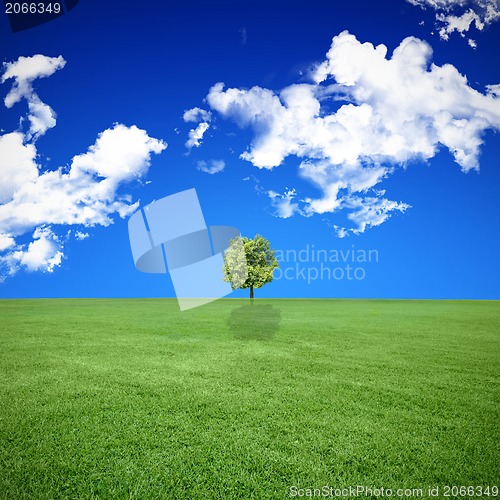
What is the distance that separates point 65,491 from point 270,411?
11.4 feet

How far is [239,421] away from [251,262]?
38644 mm

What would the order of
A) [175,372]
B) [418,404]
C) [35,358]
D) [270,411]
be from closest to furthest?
[270,411]
[418,404]
[175,372]
[35,358]

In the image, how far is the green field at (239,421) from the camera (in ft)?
14.7

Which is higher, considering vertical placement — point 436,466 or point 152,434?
point 152,434

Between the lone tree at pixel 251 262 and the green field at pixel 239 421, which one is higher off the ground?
the lone tree at pixel 251 262

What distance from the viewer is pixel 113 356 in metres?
11.1

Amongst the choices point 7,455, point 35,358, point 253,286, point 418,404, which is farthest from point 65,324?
point 253,286

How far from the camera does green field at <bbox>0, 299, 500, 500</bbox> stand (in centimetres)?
447

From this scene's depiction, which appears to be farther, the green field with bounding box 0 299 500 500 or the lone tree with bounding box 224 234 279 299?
the lone tree with bounding box 224 234 279 299

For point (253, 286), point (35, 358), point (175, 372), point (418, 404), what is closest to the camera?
point (418, 404)

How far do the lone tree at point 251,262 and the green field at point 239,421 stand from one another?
31844 mm

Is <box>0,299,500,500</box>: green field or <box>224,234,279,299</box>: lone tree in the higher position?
<box>224,234,279,299</box>: lone tree

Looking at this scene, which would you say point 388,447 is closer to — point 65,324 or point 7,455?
point 7,455

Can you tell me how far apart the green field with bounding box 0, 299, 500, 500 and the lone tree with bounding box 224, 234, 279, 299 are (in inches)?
1254
